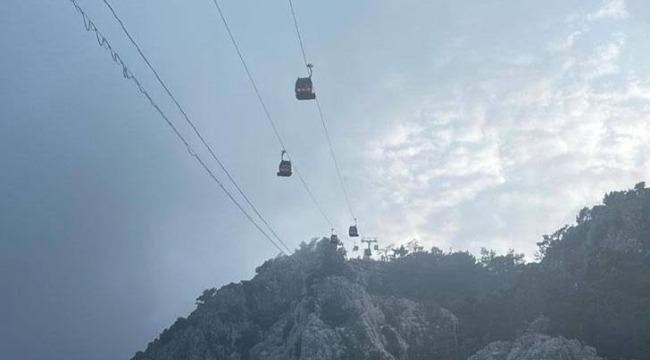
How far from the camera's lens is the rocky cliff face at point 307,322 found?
87.3 meters

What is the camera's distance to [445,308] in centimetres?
9738

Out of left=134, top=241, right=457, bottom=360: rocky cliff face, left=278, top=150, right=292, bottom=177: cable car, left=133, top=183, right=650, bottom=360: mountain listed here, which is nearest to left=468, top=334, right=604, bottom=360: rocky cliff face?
left=133, top=183, right=650, bottom=360: mountain

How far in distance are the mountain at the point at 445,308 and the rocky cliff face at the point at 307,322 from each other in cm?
26

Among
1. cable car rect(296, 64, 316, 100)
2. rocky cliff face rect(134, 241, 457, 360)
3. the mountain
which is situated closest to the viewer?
cable car rect(296, 64, 316, 100)

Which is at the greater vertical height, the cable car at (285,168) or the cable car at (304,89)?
the cable car at (304,89)

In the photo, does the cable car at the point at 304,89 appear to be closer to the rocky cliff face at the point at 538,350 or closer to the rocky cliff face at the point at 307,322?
the rocky cliff face at the point at 538,350

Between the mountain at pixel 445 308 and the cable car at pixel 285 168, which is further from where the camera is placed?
the mountain at pixel 445 308

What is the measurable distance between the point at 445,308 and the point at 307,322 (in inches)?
1105

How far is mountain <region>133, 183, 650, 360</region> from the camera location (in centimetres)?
7250

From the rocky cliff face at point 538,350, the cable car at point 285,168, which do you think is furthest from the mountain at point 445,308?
the cable car at point 285,168

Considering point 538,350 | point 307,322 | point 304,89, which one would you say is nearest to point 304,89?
point 304,89

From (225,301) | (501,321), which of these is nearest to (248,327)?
(225,301)

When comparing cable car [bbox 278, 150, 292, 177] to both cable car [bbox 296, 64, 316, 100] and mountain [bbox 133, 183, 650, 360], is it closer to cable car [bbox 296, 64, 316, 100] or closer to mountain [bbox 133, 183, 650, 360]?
cable car [bbox 296, 64, 316, 100]

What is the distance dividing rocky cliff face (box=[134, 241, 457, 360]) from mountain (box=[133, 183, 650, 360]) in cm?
26
